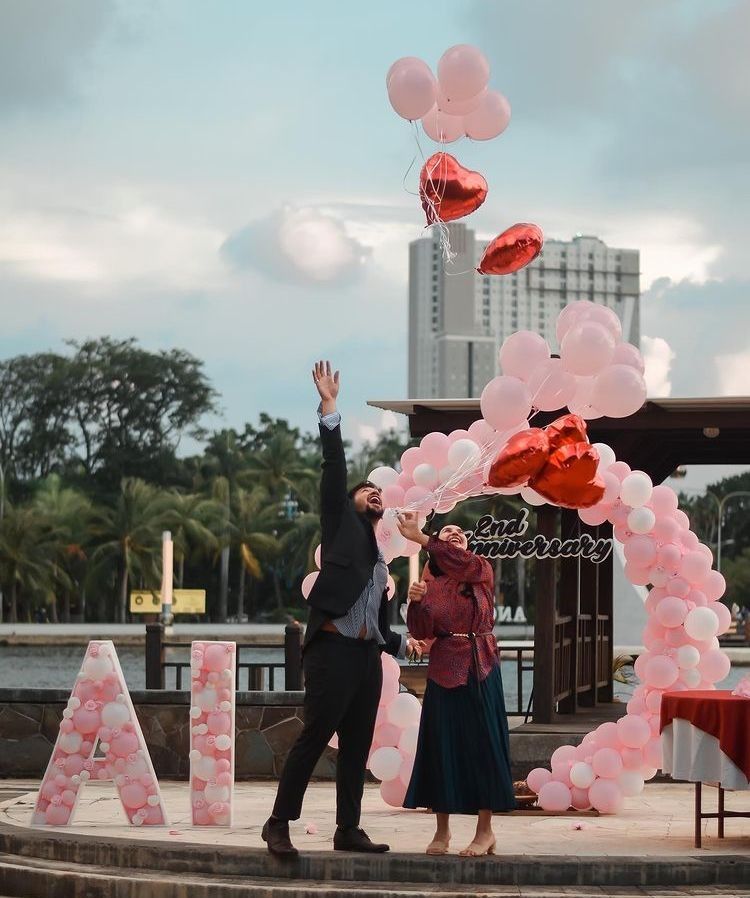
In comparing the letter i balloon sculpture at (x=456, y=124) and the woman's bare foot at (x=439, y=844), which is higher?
the letter i balloon sculpture at (x=456, y=124)

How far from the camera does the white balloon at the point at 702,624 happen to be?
10.1 m

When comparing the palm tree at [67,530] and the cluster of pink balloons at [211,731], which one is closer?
the cluster of pink balloons at [211,731]

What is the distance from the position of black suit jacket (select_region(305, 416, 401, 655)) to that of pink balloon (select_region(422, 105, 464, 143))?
108 inches

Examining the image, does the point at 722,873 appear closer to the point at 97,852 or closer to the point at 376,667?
the point at 376,667

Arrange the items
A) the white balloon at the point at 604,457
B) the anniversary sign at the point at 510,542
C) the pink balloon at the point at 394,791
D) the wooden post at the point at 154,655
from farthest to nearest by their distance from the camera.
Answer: the wooden post at the point at 154,655 → the anniversary sign at the point at 510,542 → the white balloon at the point at 604,457 → the pink balloon at the point at 394,791

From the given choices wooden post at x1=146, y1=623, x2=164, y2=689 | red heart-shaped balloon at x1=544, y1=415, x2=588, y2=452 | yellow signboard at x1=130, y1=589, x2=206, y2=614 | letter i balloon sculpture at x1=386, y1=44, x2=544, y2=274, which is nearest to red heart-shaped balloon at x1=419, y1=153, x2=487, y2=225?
letter i balloon sculpture at x1=386, y1=44, x2=544, y2=274

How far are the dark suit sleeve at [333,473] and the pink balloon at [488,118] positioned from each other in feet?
9.32

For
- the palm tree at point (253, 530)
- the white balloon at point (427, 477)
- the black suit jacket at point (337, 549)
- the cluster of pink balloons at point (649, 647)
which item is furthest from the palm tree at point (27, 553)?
the black suit jacket at point (337, 549)

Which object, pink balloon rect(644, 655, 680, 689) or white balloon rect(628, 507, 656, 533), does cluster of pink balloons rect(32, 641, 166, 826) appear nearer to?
pink balloon rect(644, 655, 680, 689)

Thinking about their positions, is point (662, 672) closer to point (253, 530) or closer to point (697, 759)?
point (697, 759)

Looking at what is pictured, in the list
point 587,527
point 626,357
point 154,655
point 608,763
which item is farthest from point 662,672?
point 587,527

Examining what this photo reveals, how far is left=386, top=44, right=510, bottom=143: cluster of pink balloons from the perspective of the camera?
924 cm

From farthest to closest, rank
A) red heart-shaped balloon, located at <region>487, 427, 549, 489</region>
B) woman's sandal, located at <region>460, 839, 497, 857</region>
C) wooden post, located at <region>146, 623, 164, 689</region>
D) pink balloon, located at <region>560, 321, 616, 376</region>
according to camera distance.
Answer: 1. wooden post, located at <region>146, 623, 164, 689</region>
2. pink balloon, located at <region>560, 321, 616, 376</region>
3. red heart-shaped balloon, located at <region>487, 427, 549, 489</region>
4. woman's sandal, located at <region>460, 839, 497, 857</region>

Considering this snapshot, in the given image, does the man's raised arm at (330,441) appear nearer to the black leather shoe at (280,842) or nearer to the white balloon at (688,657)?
the black leather shoe at (280,842)
